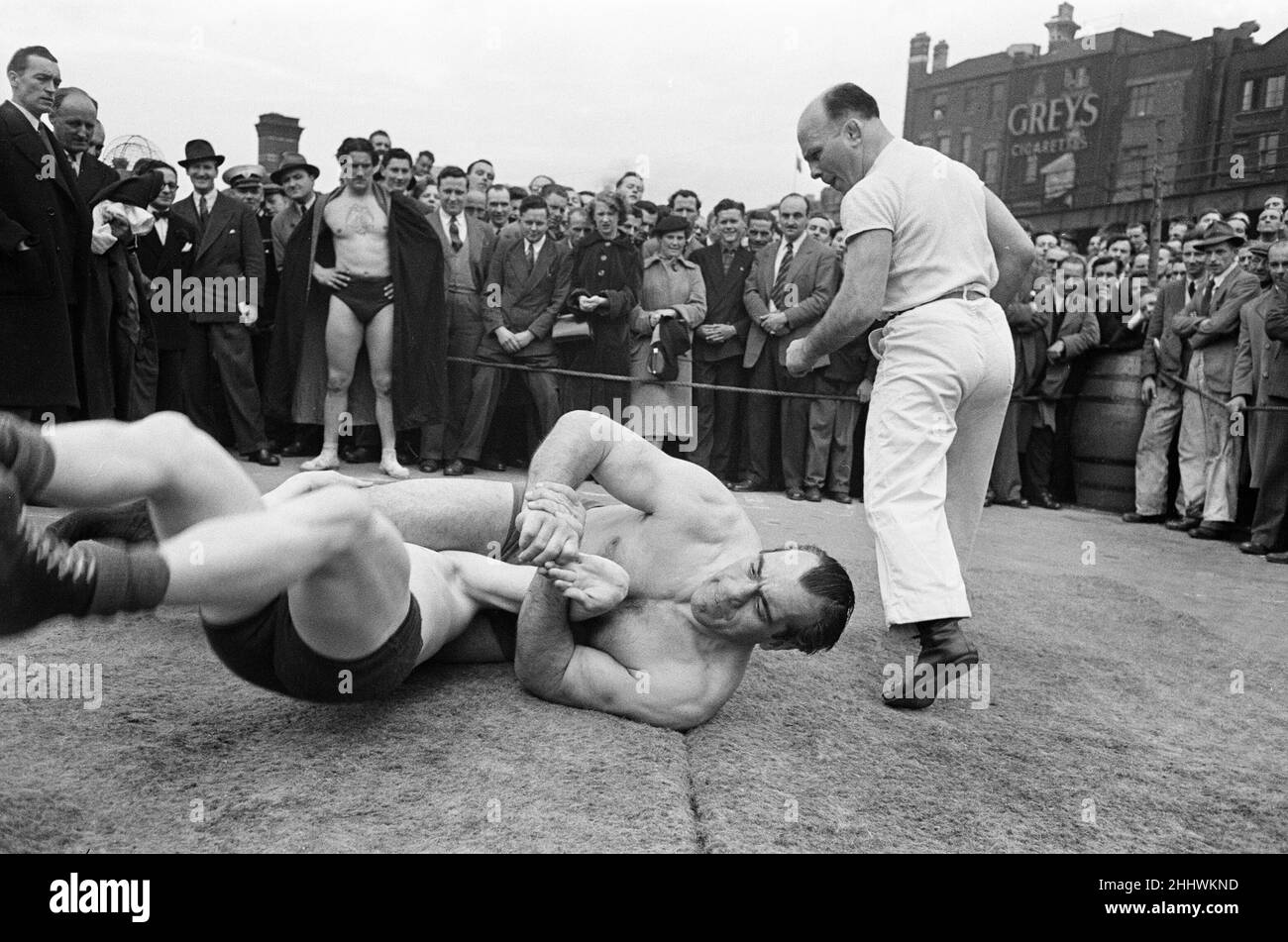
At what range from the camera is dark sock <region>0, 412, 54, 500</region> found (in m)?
1.92

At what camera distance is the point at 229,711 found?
9.64 feet

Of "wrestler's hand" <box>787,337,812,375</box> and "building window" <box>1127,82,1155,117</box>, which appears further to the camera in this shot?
"building window" <box>1127,82,1155,117</box>

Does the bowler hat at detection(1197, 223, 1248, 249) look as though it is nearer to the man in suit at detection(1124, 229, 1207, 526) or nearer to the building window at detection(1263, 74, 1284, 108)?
the man in suit at detection(1124, 229, 1207, 526)

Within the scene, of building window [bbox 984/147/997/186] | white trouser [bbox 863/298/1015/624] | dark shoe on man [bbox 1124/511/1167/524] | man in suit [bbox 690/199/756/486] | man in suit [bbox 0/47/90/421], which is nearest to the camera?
white trouser [bbox 863/298/1015/624]

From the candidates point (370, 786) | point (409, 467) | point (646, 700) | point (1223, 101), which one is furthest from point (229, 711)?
point (1223, 101)

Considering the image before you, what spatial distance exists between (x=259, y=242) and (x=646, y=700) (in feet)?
18.5

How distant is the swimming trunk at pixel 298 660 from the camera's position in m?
2.53

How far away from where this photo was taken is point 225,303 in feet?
24.8

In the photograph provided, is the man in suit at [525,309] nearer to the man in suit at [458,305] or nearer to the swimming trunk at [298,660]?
the man in suit at [458,305]

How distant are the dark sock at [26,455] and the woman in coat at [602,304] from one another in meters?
6.18

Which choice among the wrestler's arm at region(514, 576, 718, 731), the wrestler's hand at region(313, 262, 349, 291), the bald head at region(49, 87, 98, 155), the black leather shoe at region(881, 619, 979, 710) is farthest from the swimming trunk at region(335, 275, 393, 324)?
the black leather shoe at region(881, 619, 979, 710)

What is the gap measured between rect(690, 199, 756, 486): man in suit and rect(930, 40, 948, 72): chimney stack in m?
35.7

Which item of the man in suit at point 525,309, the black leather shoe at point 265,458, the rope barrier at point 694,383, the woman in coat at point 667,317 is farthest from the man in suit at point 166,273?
the woman in coat at point 667,317
